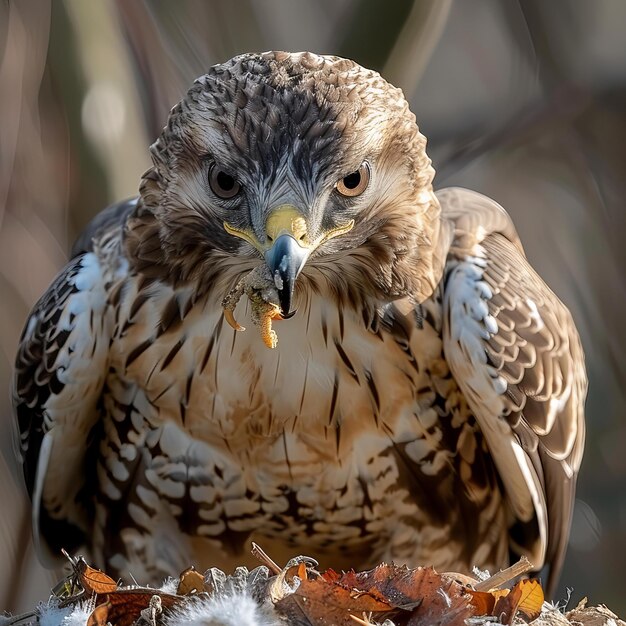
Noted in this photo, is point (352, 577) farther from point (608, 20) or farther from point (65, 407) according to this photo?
point (608, 20)

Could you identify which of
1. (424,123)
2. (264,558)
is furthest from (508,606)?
(424,123)

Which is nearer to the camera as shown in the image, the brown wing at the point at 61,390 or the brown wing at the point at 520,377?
the brown wing at the point at 520,377

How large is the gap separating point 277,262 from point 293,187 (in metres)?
0.25

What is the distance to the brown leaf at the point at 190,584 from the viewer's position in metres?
2.86

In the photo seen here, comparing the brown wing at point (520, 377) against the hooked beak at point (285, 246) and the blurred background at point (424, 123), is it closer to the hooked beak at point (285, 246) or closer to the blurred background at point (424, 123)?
the hooked beak at point (285, 246)

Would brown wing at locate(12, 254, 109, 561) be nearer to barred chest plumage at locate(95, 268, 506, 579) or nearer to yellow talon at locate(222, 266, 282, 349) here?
barred chest plumage at locate(95, 268, 506, 579)

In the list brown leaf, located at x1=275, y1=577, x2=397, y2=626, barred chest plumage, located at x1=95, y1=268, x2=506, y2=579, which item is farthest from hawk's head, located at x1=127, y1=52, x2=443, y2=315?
brown leaf, located at x1=275, y1=577, x2=397, y2=626

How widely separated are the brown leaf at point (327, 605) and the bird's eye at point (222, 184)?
1.04 meters

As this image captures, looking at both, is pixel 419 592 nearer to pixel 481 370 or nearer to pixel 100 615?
pixel 100 615

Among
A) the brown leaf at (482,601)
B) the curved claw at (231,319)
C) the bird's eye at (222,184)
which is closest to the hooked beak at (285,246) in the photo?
the bird's eye at (222,184)

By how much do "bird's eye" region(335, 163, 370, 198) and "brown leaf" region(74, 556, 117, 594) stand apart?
1117 millimetres

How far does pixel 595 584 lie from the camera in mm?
5695

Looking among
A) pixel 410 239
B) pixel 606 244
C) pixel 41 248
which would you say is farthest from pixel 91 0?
pixel 606 244

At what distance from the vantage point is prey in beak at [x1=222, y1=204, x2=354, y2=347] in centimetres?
291
